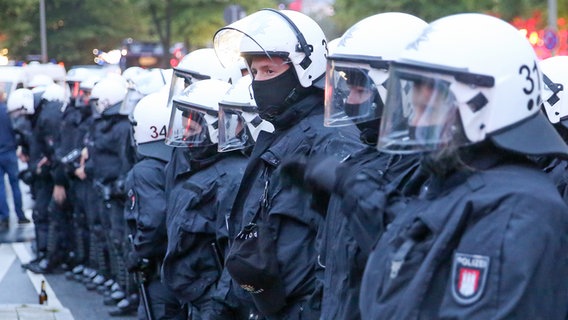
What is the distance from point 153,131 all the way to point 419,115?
4988 mm

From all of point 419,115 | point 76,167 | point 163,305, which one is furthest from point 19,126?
point 419,115

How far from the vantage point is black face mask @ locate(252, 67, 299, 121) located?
16.1 feet

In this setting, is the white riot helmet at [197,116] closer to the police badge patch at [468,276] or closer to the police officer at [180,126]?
the police officer at [180,126]

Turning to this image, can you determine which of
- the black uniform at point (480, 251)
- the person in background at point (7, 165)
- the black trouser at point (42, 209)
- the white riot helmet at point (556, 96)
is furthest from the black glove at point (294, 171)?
→ the person in background at point (7, 165)

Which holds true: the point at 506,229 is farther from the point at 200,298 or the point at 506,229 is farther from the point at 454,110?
the point at 200,298

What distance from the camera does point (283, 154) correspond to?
4656 millimetres

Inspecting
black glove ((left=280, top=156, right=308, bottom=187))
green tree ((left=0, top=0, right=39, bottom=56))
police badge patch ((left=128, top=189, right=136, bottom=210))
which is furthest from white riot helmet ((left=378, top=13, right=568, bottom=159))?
green tree ((left=0, top=0, right=39, bottom=56))

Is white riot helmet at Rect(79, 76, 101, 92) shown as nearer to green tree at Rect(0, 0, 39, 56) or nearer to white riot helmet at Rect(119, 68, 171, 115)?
white riot helmet at Rect(119, 68, 171, 115)

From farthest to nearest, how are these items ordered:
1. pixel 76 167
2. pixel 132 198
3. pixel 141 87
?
pixel 76 167 → pixel 141 87 → pixel 132 198

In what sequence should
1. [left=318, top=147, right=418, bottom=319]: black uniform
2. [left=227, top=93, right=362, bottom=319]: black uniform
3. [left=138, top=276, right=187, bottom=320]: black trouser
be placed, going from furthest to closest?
[left=138, top=276, right=187, bottom=320]: black trouser → [left=227, top=93, right=362, bottom=319]: black uniform → [left=318, top=147, right=418, bottom=319]: black uniform

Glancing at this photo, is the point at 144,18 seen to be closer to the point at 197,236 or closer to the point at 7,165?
the point at 7,165

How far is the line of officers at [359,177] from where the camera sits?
2863 mm

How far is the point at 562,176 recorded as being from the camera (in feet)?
14.5

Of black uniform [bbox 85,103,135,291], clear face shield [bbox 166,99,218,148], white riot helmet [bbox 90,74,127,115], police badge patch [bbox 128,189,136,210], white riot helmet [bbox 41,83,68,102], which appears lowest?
white riot helmet [bbox 41,83,68,102]
